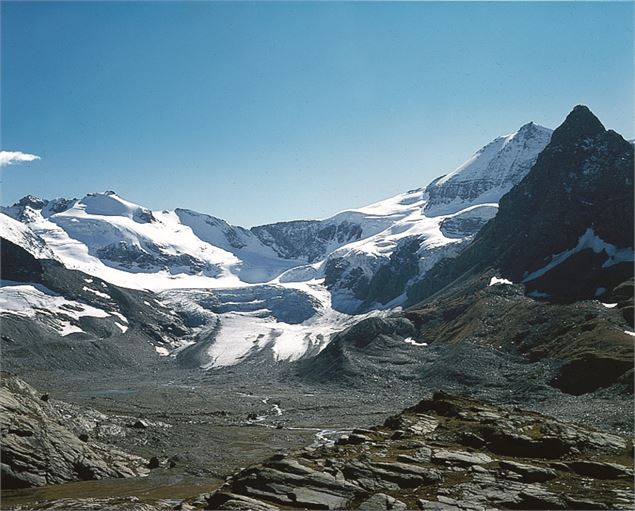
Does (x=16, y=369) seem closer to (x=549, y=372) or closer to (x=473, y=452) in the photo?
(x=549, y=372)

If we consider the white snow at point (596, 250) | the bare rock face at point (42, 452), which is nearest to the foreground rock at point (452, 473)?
the bare rock face at point (42, 452)

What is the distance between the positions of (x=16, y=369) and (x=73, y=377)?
17.7 m

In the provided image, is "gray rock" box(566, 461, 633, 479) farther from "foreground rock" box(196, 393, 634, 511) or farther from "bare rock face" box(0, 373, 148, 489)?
"bare rock face" box(0, 373, 148, 489)

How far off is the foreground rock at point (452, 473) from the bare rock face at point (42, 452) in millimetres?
24277

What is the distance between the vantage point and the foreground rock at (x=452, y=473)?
3127 centimetres

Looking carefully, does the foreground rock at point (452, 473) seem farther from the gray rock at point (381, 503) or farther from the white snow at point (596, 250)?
the white snow at point (596, 250)

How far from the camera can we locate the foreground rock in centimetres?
3127

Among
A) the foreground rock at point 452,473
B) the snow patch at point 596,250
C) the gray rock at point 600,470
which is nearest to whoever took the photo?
the foreground rock at point 452,473

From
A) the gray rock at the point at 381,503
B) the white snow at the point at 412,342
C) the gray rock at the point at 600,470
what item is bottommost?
the white snow at the point at 412,342

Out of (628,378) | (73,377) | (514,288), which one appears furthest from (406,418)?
(73,377)

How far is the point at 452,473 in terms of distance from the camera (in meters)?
36.2

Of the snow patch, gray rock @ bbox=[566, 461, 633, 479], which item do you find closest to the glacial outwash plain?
gray rock @ bbox=[566, 461, 633, 479]

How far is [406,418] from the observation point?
53.5 metres

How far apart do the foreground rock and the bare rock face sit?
24277 millimetres
